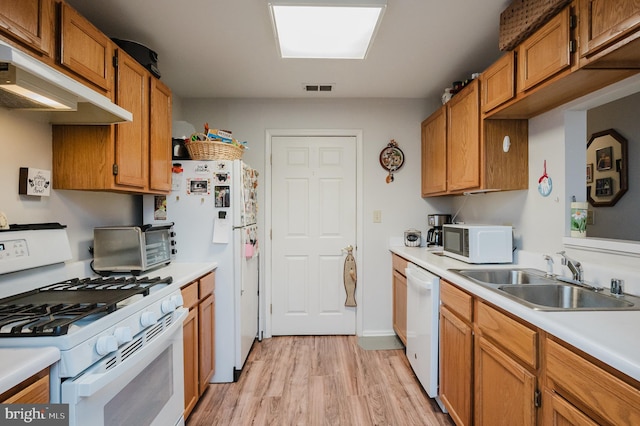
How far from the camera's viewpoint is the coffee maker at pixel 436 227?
9.70 feet

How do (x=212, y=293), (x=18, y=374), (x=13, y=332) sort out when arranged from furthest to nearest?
(x=212, y=293)
(x=13, y=332)
(x=18, y=374)

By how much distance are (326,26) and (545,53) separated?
3.75ft

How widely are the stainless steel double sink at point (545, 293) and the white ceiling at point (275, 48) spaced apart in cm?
148

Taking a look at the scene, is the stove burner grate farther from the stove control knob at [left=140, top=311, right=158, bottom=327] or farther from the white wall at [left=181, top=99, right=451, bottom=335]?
the white wall at [left=181, top=99, right=451, bottom=335]

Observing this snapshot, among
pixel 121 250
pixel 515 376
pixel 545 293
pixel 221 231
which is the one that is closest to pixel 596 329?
pixel 515 376

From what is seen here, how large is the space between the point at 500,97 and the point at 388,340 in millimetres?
2265

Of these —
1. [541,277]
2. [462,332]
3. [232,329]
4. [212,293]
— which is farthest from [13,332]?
[541,277]

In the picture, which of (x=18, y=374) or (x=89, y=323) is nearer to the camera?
(x=18, y=374)

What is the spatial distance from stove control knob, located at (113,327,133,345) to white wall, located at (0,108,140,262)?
87cm

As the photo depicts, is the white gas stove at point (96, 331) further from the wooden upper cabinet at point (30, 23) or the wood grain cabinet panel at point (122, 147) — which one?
the wooden upper cabinet at point (30, 23)

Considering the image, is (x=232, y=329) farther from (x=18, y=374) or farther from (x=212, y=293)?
(x=18, y=374)

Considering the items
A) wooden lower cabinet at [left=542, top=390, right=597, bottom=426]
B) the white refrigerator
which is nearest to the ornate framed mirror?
wooden lower cabinet at [left=542, top=390, right=597, bottom=426]

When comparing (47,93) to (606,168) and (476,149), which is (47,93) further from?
(606,168)

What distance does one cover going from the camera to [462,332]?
5.33 ft
